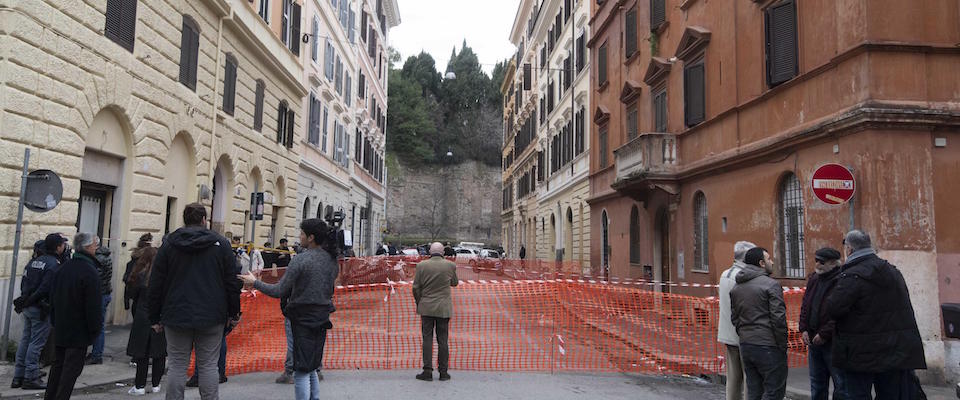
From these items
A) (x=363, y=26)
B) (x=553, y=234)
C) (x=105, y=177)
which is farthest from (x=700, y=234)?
(x=363, y=26)

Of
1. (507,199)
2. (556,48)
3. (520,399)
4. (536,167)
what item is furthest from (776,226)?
(507,199)

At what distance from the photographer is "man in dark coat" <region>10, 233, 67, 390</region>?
6898mm

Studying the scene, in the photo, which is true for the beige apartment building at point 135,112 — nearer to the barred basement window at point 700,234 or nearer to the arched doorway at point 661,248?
the arched doorway at point 661,248

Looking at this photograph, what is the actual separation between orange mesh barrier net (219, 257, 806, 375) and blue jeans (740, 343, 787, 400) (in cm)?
299

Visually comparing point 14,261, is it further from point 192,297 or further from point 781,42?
point 781,42

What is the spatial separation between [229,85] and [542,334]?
1036 centimetres

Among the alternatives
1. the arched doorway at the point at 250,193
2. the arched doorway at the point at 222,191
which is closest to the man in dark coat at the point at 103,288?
the arched doorway at the point at 222,191

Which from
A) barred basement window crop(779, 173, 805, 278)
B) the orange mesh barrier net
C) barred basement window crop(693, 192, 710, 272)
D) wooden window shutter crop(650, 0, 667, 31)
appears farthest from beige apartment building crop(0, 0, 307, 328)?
barred basement window crop(779, 173, 805, 278)

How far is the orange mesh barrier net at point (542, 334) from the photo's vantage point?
869 cm

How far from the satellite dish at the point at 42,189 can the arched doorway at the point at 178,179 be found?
4746 millimetres

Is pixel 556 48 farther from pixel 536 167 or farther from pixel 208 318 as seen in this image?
pixel 208 318

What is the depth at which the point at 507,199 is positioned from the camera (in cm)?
5394

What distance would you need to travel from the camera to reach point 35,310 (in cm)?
711

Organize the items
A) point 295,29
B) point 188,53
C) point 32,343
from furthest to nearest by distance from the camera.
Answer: point 295,29 < point 188,53 < point 32,343
